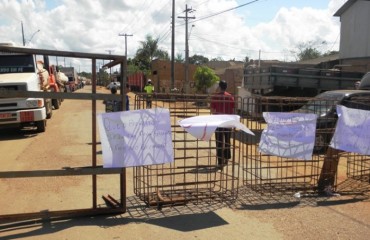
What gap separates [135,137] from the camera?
226 inches

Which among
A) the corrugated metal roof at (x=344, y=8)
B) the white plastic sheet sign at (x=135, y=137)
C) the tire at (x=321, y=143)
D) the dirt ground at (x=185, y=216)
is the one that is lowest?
the dirt ground at (x=185, y=216)

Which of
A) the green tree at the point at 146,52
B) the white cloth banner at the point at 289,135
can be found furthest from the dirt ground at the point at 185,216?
the green tree at the point at 146,52

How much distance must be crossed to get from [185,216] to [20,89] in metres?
9.05

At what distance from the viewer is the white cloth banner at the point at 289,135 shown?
6914 millimetres

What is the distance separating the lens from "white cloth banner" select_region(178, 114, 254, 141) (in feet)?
19.6

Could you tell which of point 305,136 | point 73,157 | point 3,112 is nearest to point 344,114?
point 305,136

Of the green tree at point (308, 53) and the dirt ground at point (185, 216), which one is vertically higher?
the green tree at point (308, 53)

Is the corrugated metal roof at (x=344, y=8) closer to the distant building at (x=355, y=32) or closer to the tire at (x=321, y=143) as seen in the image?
the distant building at (x=355, y=32)

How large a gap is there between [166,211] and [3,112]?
29.3 ft

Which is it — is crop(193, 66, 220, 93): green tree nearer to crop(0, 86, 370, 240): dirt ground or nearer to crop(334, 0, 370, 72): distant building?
crop(334, 0, 370, 72): distant building

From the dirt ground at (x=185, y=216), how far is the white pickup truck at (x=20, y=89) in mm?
6119

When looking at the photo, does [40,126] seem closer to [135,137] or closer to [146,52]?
[135,137]

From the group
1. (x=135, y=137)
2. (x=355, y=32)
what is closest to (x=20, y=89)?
(x=135, y=137)

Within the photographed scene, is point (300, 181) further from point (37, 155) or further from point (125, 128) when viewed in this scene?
point (37, 155)
